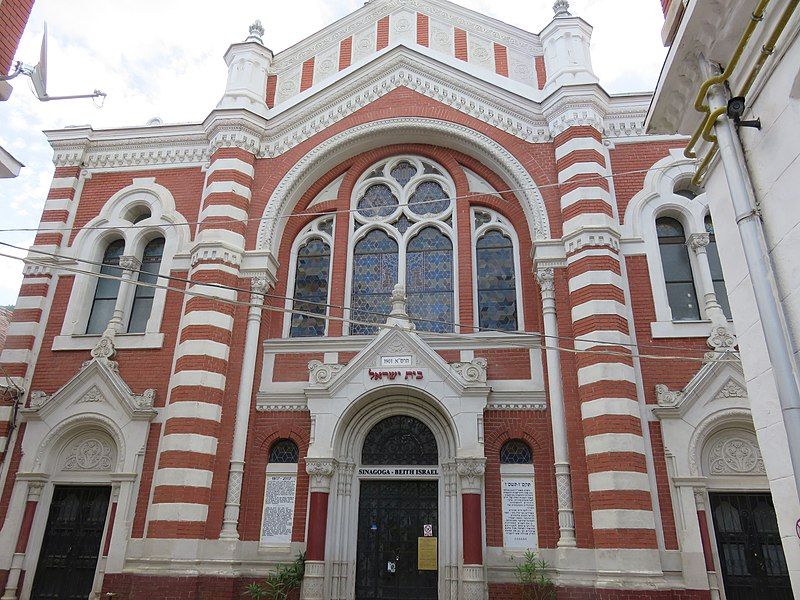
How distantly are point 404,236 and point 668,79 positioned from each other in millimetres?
8299

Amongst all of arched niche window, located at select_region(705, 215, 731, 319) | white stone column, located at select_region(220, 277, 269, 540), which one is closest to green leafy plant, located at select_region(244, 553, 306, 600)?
white stone column, located at select_region(220, 277, 269, 540)

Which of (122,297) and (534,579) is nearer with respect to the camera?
(534,579)

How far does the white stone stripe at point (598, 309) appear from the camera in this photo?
475 inches

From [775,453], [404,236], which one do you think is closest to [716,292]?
[404,236]

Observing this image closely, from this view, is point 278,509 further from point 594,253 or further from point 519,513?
point 594,253

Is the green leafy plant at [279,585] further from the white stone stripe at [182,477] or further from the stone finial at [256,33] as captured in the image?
the stone finial at [256,33]

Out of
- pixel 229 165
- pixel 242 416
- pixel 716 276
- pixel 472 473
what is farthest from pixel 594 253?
pixel 229 165

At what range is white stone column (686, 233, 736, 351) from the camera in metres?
12.0

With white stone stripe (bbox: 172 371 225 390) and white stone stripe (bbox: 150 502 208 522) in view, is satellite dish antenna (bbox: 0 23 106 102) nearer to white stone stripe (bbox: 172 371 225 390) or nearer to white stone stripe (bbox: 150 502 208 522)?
white stone stripe (bbox: 172 371 225 390)

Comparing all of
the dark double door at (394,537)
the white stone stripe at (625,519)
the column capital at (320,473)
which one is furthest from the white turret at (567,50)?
the column capital at (320,473)

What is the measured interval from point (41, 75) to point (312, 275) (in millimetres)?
7006

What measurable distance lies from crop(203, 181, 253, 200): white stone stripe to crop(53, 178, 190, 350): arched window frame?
120 cm

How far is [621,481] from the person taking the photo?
10.8 meters

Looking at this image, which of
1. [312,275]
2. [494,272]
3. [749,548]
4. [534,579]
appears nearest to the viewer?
[749,548]
